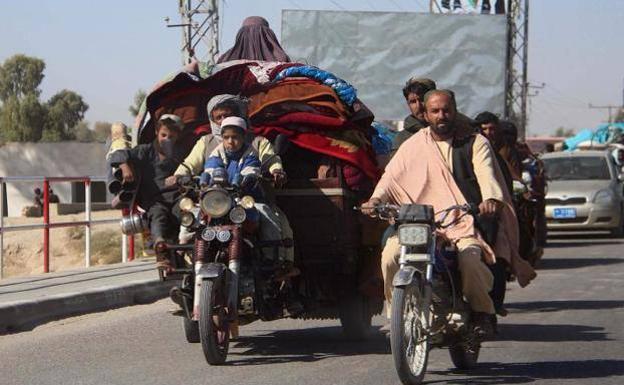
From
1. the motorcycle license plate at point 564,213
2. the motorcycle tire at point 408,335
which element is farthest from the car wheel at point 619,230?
the motorcycle tire at point 408,335

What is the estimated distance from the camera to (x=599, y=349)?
29.6 ft

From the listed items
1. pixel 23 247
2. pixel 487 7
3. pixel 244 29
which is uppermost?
pixel 487 7

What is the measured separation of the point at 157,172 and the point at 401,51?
1884 centimetres

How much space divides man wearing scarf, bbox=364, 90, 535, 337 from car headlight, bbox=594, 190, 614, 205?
1643 cm

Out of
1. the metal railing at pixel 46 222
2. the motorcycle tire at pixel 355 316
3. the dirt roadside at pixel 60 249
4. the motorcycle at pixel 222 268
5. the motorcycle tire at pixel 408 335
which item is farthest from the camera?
the dirt roadside at pixel 60 249

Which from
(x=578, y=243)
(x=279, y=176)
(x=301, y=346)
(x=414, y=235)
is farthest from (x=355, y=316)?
(x=578, y=243)

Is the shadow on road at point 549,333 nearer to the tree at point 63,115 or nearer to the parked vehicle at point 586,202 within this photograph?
the parked vehicle at point 586,202

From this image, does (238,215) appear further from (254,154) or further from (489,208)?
(489,208)

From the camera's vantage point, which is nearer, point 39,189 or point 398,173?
point 398,173

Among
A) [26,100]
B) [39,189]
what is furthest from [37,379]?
[26,100]

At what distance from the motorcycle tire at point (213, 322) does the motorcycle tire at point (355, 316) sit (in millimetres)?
1529

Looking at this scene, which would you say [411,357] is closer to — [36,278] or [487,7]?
[36,278]

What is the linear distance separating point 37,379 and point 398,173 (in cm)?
255

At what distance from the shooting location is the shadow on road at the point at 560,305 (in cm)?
1210
